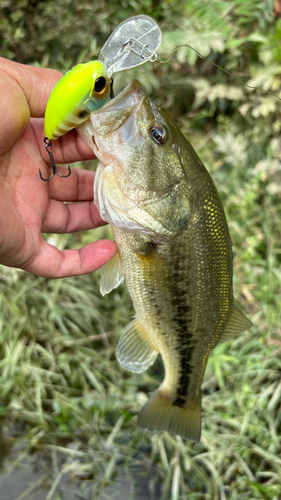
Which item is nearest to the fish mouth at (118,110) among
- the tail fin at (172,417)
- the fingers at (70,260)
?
the fingers at (70,260)

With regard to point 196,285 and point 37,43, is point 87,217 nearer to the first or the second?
point 196,285

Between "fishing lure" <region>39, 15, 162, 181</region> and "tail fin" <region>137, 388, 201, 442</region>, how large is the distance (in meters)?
1.35

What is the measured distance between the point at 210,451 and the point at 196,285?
169cm

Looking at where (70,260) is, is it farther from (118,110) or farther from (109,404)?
(109,404)

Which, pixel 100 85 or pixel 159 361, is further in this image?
pixel 159 361

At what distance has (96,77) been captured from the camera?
1091 millimetres

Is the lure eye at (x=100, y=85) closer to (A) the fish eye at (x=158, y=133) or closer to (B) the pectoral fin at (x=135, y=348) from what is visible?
(A) the fish eye at (x=158, y=133)

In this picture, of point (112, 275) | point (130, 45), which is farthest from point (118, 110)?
point (112, 275)

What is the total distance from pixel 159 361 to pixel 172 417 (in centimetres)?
130

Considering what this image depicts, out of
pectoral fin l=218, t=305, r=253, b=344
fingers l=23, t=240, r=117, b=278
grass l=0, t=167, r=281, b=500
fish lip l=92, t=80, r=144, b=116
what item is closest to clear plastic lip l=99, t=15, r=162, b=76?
fish lip l=92, t=80, r=144, b=116

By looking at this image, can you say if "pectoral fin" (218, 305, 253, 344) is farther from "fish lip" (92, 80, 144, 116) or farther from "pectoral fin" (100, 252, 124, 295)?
"fish lip" (92, 80, 144, 116)

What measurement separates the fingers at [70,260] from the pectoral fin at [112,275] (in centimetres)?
4

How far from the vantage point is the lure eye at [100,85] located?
3.62 feet

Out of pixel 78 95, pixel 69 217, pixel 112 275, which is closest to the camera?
pixel 78 95
